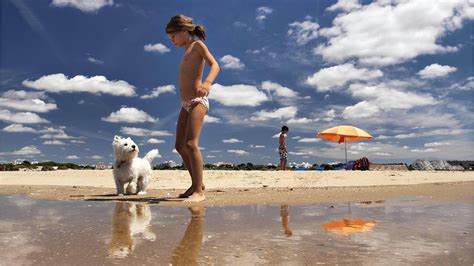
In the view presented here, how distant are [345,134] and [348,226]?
17669 mm

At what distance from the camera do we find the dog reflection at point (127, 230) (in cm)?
253

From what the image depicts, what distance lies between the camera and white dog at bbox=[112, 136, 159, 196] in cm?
764

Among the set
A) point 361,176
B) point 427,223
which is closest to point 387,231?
point 427,223

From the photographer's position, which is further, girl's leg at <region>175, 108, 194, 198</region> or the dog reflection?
girl's leg at <region>175, 108, 194, 198</region>

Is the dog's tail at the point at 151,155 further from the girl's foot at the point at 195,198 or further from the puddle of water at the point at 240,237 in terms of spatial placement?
the puddle of water at the point at 240,237

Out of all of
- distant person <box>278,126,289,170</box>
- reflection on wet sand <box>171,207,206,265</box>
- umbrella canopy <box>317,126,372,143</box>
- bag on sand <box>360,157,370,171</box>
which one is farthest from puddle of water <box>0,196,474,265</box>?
umbrella canopy <box>317,126,372,143</box>

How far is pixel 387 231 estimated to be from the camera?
10.5ft

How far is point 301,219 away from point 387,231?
899mm

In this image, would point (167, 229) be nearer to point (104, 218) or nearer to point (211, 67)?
point (104, 218)

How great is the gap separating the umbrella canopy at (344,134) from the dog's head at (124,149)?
1456 cm

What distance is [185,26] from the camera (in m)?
6.96

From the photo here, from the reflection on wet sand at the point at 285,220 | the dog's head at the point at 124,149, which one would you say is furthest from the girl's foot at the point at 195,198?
the dog's head at the point at 124,149

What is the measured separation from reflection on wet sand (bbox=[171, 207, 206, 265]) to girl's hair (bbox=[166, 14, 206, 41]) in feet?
13.0

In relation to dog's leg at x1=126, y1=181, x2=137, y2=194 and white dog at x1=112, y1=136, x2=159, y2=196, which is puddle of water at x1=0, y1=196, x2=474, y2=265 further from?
dog's leg at x1=126, y1=181, x2=137, y2=194
